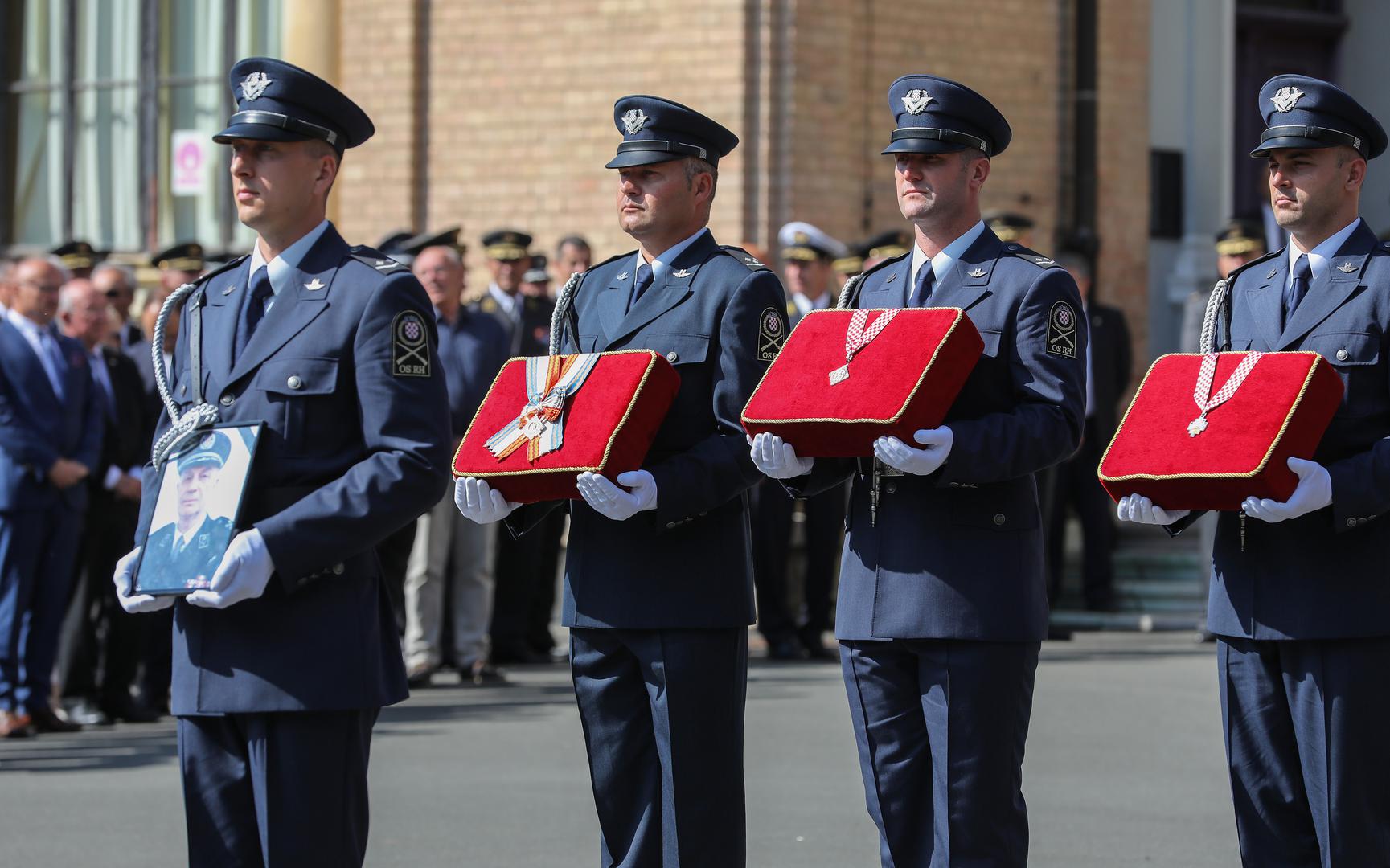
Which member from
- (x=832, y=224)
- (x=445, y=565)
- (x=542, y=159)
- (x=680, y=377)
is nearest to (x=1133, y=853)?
(x=680, y=377)

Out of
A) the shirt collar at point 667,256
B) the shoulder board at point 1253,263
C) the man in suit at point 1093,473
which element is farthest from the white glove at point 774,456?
the man in suit at point 1093,473

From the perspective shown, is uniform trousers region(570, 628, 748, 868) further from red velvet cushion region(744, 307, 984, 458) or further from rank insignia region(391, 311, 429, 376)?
rank insignia region(391, 311, 429, 376)

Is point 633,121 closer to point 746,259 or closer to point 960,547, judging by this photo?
point 746,259

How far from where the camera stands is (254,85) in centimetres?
486

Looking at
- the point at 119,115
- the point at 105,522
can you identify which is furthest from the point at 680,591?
the point at 119,115

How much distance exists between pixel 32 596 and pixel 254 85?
230 inches

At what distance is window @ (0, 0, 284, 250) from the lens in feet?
55.1

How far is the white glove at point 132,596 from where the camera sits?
4.59 m

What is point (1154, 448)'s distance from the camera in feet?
16.2

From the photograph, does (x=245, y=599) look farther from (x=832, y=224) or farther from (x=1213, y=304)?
(x=832, y=224)

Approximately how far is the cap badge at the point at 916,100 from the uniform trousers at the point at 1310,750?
143 cm

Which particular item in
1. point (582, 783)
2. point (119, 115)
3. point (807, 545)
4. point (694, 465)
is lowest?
point (582, 783)

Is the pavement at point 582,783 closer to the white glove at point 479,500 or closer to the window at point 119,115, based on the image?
the white glove at point 479,500

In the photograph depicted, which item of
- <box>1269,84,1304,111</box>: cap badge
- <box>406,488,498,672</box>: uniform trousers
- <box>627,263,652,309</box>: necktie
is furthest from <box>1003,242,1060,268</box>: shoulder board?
<box>406,488,498,672</box>: uniform trousers
